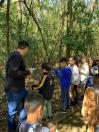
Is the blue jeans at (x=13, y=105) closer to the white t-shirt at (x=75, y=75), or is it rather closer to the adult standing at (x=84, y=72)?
the white t-shirt at (x=75, y=75)

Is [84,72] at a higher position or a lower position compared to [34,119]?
lower

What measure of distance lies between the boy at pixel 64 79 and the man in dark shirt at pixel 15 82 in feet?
9.23

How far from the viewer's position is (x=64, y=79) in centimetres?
1079

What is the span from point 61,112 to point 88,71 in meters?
2.35

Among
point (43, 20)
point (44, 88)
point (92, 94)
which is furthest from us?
point (43, 20)

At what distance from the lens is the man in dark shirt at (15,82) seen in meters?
7.36

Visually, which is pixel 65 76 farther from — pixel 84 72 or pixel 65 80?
pixel 84 72

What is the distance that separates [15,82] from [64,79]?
3.42 m

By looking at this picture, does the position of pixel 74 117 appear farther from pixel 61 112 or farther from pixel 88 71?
pixel 88 71

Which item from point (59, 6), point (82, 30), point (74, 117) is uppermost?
point (59, 6)

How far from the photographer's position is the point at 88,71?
1262 centimetres

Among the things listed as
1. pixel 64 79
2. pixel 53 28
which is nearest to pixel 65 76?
pixel 64 79

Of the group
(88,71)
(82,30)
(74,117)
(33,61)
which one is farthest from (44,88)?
(33,61)

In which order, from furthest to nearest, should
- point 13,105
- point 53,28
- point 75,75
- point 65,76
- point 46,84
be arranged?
point 53,28 → point 75,75 → point 65,76 → point 46,84 → point 13,105
